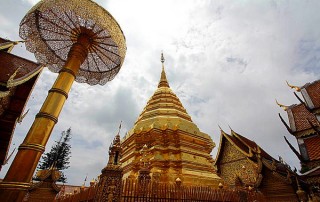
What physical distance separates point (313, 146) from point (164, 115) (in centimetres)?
827

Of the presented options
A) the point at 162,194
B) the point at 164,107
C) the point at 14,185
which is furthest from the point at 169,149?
the point at 14,185

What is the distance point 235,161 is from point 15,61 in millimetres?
11656

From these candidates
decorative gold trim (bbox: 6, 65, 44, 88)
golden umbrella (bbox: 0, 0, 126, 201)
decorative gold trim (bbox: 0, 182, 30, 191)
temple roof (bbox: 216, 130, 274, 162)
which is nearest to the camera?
decorative gold trim (bbox: 0, 182, 30, 191)

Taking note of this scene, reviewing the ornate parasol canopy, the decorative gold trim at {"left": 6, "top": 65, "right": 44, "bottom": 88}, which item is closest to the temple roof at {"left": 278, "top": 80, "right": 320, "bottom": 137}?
the ornate parasol canopy

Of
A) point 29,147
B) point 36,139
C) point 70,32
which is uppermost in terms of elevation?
point 70,32

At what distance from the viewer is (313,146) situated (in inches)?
343

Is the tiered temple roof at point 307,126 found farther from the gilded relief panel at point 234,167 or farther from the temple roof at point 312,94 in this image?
the gilded relief panel at point 234,167

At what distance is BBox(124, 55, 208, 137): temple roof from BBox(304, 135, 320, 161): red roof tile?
5.84 metres

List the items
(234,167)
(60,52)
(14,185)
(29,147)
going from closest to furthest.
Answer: (14,185), (29,147), (60,52), (234,167)

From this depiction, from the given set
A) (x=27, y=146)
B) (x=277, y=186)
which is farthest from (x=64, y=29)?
(x=277, y=186)

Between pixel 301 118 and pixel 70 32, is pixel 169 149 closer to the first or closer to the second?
pixel 301 118

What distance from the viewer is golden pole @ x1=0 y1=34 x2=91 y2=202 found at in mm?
2078

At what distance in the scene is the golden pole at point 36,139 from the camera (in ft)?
6.82

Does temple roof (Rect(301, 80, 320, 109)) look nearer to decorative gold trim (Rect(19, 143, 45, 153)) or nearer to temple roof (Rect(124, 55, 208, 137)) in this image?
temple roof (Rect(124, 55, 208, 137))
